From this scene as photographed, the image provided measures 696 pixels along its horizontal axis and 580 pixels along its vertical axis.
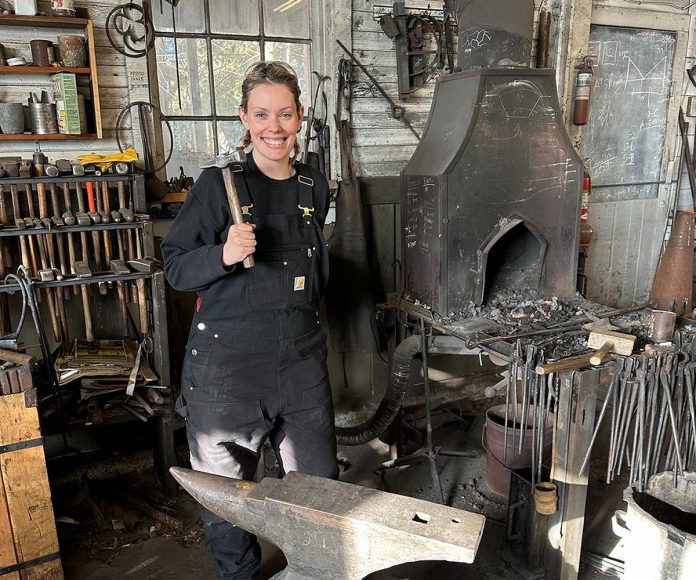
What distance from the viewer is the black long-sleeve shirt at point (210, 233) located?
1.90 meters

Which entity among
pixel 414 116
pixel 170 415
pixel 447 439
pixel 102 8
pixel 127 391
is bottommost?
pixel 447 439

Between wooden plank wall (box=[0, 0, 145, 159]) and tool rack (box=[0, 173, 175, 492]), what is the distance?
9.2 inches

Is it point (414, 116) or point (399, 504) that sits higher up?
point (414, 116)

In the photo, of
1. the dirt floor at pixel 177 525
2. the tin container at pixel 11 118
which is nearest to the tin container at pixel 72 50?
the tin container at pixel 11 118

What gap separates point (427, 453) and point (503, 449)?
398 mm

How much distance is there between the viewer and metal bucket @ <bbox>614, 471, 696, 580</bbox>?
2012 millimetres

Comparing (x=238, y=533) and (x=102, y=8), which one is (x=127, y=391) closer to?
(x=238, y=533)

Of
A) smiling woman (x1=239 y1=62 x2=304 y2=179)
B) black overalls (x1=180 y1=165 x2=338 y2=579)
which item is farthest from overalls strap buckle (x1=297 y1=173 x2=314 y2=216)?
smiling woman (x1=239 y1=62 x2=304 y2=179)

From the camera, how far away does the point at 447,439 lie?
12.7ft

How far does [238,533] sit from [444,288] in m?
1.50

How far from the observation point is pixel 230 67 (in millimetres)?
3574

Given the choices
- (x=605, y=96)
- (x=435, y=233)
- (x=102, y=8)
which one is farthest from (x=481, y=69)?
(x=605, y=96)

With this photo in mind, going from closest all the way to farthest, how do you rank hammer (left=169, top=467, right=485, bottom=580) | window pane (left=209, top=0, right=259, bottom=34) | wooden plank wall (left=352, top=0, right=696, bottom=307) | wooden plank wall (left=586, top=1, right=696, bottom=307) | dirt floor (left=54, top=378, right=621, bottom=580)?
hammer (left=169, top=467, right=485, bottom=580)
dirt floor (left=54, top=378, right=621, bottom=580)
window pane (left=209, top=0, right=259, bottom=34)
wooden plank wall (left=352, top=0, right=696, bottom=307)
wooden plank wall (left=586, top=1, right=696, bottom=307)

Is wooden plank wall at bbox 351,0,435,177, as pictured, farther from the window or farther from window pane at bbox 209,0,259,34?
window pane at bbox 209,0,259,34
